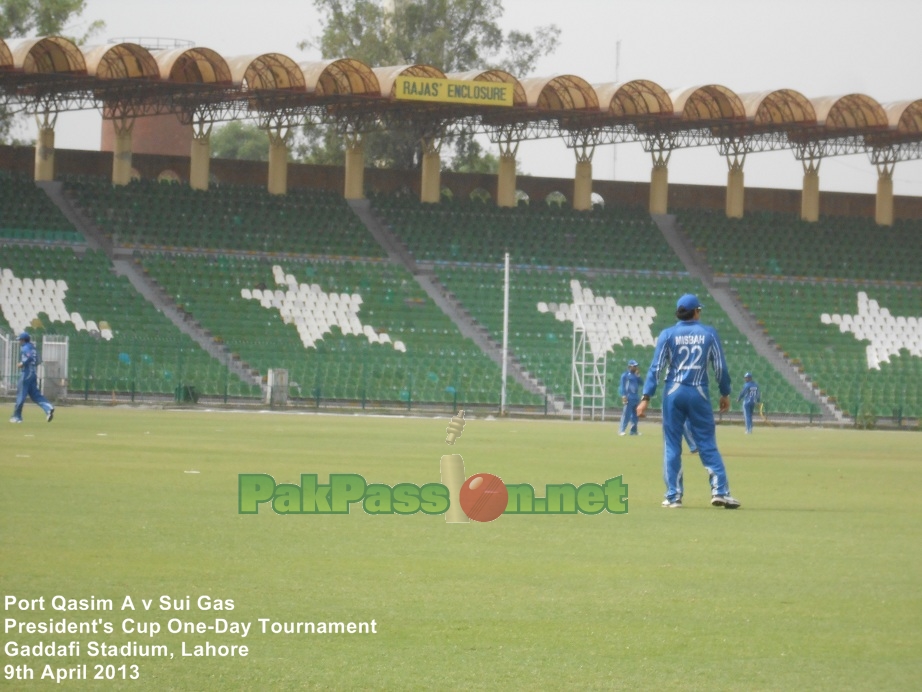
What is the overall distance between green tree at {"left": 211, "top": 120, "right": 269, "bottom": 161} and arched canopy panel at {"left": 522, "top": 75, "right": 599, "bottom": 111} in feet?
168

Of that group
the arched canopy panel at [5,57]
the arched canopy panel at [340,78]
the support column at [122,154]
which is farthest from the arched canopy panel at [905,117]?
the arched canopy panel at [5,57]

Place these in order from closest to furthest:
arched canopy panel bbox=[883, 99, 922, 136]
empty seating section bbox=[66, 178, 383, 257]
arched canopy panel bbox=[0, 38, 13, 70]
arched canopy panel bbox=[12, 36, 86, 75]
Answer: arched canopy panel bbox=[0, 38, 13, 70] → arched canopy panel bbox=[12, 36, 86, 75] → empty seating section bbox=[66, 178, 383, 257] → arched canopy panel bbox=[883, 99, 922, 136]

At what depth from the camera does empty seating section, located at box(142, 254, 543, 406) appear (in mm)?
47094

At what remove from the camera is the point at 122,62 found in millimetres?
51844

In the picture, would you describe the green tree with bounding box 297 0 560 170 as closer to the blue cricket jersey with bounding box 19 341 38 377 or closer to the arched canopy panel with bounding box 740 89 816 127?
the arched canopy panel with bounding box 740 89 816 127

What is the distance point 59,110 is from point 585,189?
20835 millimetres

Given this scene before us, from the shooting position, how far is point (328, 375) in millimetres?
46906

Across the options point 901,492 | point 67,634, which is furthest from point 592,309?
point 67,634

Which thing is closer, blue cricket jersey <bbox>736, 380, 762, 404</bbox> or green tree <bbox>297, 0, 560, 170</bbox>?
blue cricket jersey <bbox>736, 380, 762, 404</bbox>

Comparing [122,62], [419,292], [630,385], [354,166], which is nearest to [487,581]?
[630,385]

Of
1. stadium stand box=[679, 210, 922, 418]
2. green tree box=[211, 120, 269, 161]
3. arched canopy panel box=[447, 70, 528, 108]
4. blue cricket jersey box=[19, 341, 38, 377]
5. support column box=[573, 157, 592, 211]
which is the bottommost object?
blue cricket jersey box=[19, 341, 38, 377]

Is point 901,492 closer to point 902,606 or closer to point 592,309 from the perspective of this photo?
point 902,606

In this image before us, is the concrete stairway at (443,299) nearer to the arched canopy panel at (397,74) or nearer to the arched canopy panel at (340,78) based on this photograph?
the arched canopy panel at (397,74)

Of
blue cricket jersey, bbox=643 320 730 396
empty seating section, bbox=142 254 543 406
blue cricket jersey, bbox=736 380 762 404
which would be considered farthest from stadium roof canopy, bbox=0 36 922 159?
blue cricket jersey, bbox=643 320 730 396
